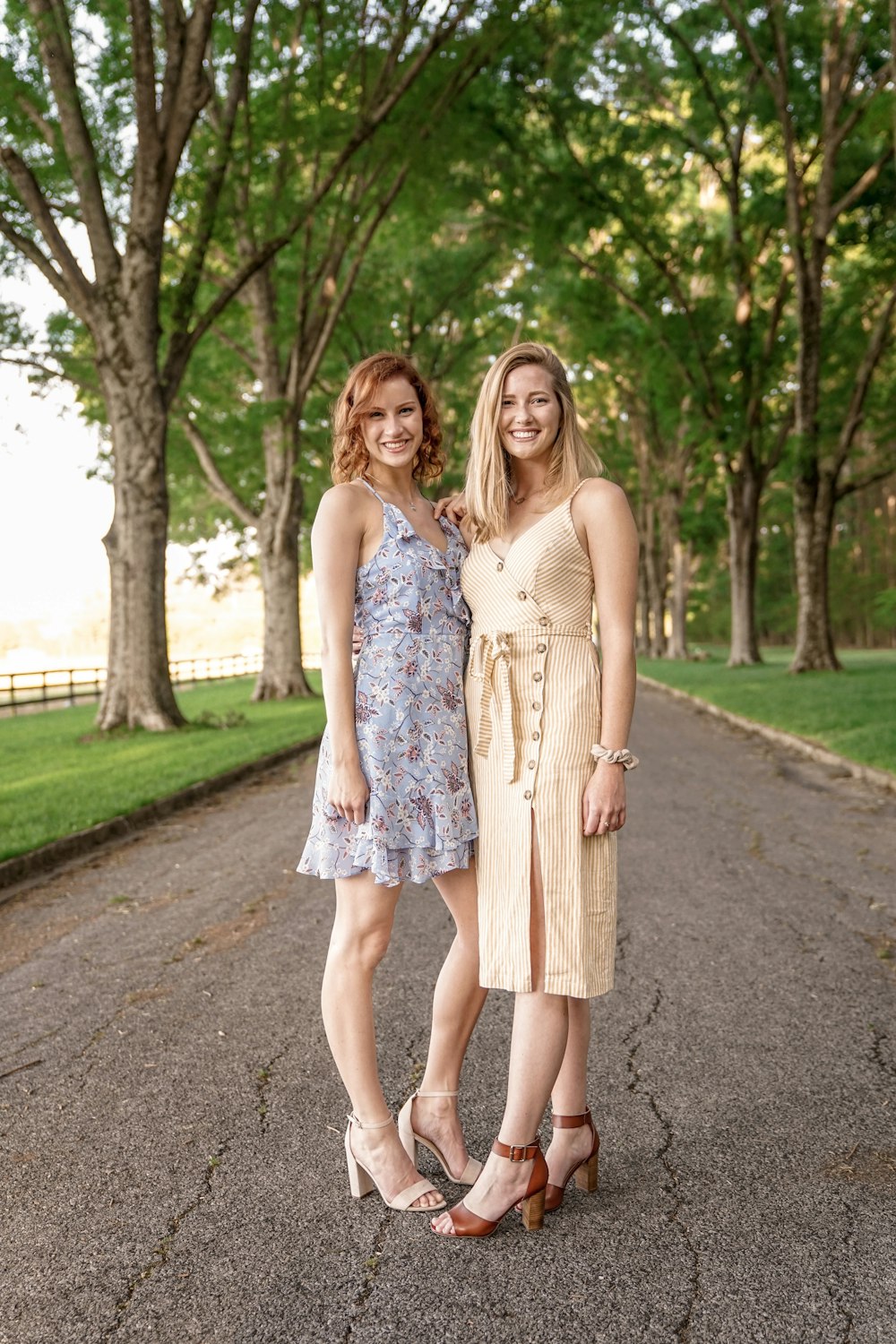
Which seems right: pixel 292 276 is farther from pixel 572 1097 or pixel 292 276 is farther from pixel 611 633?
pixel 572 1097

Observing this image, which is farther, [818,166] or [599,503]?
[818,166]

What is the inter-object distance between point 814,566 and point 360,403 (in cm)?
2050

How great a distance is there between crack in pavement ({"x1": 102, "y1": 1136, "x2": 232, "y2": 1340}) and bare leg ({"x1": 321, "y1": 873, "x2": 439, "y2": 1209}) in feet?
1.37

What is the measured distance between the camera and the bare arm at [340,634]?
9.62 ft

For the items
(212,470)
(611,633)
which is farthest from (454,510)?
(212,470)

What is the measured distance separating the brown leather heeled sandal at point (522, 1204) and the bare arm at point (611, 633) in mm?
811

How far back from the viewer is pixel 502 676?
2.90 meters

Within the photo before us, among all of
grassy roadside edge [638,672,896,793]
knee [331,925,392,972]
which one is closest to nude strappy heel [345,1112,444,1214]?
knee [331,925,392,972]

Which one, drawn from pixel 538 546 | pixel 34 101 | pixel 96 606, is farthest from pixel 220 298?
pixel 96 606

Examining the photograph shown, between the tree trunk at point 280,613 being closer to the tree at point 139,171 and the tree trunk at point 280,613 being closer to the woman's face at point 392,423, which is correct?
the tree at point 139,171

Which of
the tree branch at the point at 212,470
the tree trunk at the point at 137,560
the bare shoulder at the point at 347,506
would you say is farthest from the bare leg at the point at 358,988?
the tree branch at the point at 212,470

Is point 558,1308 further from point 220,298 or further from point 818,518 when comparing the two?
point 818,518

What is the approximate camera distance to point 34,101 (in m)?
14.3

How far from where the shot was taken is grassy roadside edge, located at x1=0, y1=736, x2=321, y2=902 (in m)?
7.04
